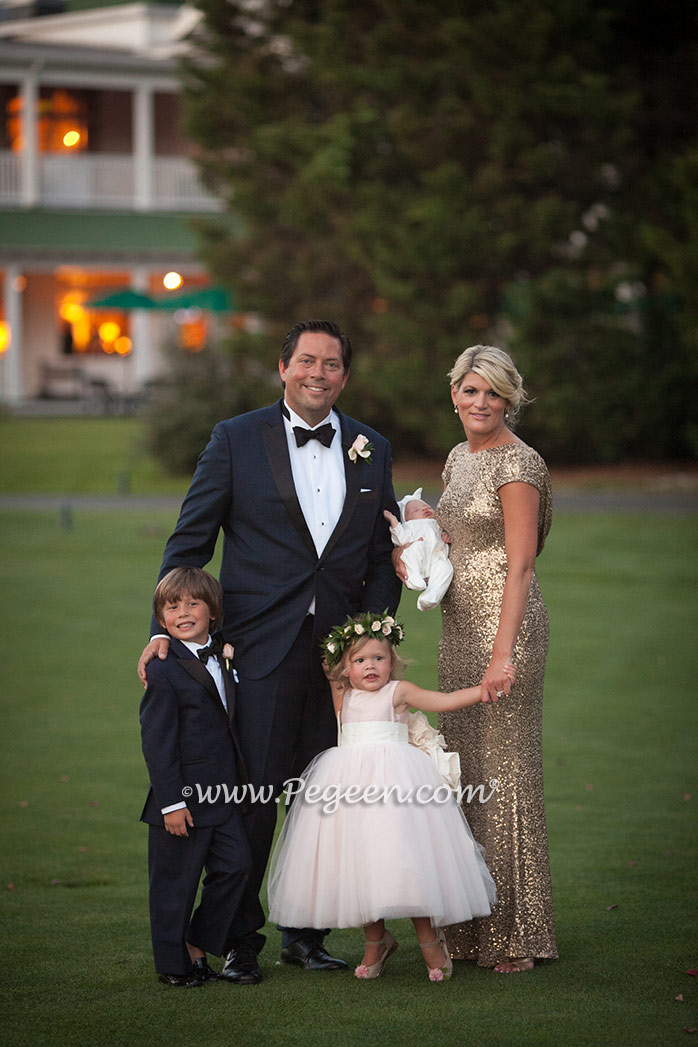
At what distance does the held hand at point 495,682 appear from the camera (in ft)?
16.0

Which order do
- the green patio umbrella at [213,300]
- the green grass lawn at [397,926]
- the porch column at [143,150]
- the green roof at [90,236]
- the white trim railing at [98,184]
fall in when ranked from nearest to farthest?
the green grass lawn at [397,926] → the green patio umbrella at [213,300] → the green roof at [90,236] → the porch column at [143,150] → the white trim railing at [98,184]

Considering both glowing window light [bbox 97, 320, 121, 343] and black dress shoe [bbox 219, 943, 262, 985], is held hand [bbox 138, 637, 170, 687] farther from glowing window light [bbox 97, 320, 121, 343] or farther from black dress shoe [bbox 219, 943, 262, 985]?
glowing window light [bbox 97, 320, 121, 343]

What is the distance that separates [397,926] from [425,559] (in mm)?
1679

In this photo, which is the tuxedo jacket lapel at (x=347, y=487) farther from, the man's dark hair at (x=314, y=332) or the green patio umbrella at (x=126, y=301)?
the green patio umbrella at (x=126, y=301)

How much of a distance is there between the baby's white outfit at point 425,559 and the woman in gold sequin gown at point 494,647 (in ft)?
0.37

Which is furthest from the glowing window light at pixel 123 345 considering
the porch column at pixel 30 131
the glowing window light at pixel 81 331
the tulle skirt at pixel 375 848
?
the tulle skirt at pixel 375 848

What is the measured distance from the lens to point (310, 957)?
5.10m

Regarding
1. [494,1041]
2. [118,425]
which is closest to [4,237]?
[118,425]

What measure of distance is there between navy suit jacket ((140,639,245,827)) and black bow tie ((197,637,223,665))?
0.02 metres

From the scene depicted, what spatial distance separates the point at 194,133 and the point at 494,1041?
21.7 m

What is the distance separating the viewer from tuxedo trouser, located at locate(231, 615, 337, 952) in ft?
16.2

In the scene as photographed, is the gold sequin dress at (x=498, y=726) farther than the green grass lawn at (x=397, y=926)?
Yes

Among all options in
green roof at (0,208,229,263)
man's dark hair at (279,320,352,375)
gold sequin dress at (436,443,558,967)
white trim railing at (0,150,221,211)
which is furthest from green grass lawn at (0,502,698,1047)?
white trim railing at (0,150,221,211)

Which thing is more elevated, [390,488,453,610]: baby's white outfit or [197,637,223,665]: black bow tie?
[390,488,453,610]: baby's white outfit
